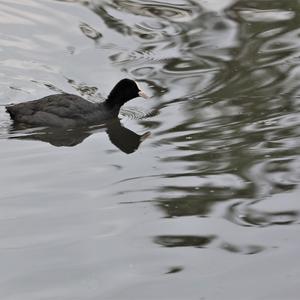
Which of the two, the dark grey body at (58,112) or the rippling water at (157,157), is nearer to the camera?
the rippling water at (157,157)

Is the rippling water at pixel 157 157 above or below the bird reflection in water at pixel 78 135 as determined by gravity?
above

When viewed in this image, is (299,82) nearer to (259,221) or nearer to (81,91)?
(81,91)

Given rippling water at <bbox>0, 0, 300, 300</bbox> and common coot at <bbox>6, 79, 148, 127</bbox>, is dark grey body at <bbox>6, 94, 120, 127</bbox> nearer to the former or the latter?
common coot at <bbox>6, 79, 148, 127</bbox>

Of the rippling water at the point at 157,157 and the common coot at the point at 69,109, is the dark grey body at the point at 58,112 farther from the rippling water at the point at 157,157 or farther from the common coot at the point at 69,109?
the rippling water at the point at 157,157

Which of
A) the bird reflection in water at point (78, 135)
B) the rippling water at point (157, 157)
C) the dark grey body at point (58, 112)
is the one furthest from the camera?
the dark grey body at point (58, 112)

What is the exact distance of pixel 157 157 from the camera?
884 centimetres

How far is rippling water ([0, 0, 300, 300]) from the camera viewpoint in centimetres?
645

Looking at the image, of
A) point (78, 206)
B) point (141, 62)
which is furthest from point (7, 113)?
point (78, 206)

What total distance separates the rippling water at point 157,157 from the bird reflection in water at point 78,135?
0.08 ft

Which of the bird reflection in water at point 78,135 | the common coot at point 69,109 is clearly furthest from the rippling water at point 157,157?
the common coot at point 69,109

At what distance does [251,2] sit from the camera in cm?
1462

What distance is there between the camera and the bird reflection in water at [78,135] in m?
9.60

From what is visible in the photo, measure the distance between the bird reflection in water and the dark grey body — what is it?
0.11 metres

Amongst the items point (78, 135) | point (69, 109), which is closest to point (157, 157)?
point (78, 135)
